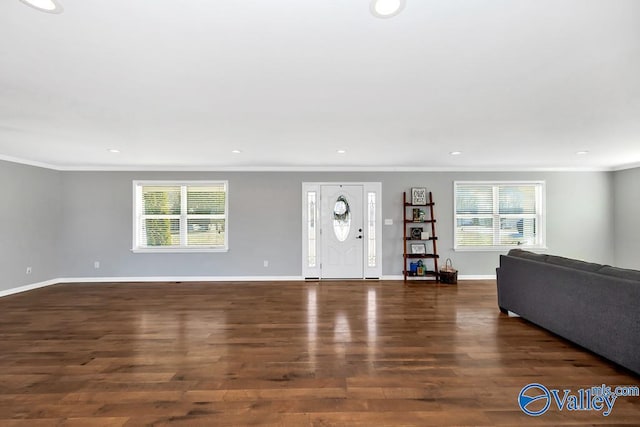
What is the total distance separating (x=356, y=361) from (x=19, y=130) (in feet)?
14.8

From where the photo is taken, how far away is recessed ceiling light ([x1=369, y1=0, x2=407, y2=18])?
132 cm

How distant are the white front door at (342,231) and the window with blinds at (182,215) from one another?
6.66 ft

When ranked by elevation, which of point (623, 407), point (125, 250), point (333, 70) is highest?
point (333, 70)

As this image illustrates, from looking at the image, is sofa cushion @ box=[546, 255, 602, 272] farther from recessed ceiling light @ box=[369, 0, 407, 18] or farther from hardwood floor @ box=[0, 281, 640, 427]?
recessed ceiling light @ box=[369, 0, 407, 18]

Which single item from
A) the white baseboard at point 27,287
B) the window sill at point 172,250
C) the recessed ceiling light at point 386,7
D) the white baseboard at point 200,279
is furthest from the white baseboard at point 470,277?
the white baseboard at point 27,287

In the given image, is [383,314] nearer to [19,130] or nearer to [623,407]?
[623,407]

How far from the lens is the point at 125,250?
5.58 meters

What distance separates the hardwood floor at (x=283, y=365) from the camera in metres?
1.84

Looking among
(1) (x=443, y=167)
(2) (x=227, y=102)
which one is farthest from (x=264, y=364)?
(1) (x=443, y=167)

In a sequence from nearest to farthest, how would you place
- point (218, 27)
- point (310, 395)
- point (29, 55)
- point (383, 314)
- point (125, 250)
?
point (218, 27), point (29, 55), point (310, 395), point (383, 314), point (125, 250)

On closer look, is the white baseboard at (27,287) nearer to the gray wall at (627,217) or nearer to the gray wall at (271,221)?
the gray wall at (271,221)

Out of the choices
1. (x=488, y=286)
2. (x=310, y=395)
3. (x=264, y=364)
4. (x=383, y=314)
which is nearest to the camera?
(x=310, y=395)

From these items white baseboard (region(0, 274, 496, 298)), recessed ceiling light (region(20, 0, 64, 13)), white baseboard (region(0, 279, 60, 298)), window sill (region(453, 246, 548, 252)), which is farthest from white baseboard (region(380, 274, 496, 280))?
white baseboard (region(0, 279, 60, 298))

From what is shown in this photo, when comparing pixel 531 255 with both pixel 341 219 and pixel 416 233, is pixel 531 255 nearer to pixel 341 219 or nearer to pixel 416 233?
pixel 416 233
